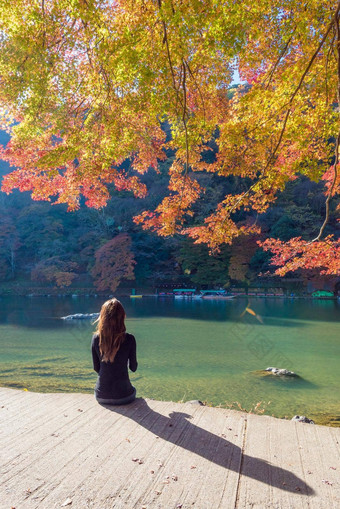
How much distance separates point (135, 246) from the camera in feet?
73.5

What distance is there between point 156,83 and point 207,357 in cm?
569

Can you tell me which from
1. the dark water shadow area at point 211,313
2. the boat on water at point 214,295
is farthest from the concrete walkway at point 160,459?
the boat on water at point 214,295

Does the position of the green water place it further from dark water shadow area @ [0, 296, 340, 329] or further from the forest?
the forest

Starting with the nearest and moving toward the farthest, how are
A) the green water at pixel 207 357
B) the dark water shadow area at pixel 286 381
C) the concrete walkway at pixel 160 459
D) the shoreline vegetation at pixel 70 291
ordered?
1. the concrete walkway at pixel 160 459
2. the green water at pixel 207 357
3. the dark water shadow area at pixel 286 381
4. the shoreline vegetation at pixel 70 291

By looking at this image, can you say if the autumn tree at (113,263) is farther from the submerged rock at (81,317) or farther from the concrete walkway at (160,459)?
the concrete walkway at (160,459)

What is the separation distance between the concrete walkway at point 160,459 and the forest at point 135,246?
17.8 meters

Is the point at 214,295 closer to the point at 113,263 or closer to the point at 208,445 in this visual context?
the point at 113,263

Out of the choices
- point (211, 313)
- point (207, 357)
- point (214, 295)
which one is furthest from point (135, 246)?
point (207, 357)

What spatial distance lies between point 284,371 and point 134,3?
565cm

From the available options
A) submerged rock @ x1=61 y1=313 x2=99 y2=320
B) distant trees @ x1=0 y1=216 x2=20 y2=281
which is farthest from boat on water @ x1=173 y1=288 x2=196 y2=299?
distant trees @ x1=0 y1=216 x2=20 y2=281

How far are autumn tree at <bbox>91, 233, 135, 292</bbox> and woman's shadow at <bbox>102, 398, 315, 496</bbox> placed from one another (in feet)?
61.0

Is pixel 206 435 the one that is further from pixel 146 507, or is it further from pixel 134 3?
pixel 134 3

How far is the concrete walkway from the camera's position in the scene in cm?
150

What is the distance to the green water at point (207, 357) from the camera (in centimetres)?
534
